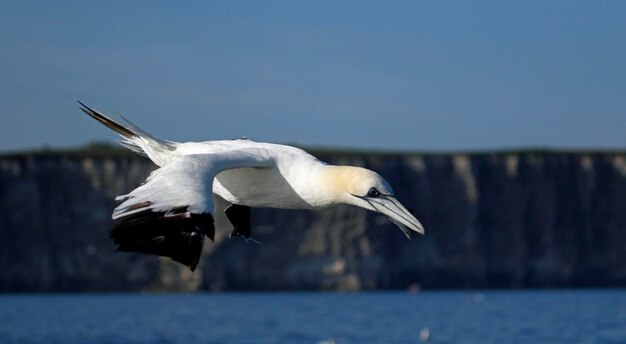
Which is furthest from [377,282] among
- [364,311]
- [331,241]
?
[364,311]

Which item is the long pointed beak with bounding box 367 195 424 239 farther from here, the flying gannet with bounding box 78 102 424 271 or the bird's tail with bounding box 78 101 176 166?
the bird's tail with bounding box 78 101 176 166

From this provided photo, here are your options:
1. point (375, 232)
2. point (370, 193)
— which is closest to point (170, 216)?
point (370, 193)

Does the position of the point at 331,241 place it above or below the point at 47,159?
below

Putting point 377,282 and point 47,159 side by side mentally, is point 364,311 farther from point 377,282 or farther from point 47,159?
point 47,159

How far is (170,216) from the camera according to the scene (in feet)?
29.6

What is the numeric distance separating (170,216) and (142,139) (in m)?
2.59

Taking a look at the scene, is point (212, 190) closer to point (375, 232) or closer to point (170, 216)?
point (170, 216)

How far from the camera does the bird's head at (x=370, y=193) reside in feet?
32.4

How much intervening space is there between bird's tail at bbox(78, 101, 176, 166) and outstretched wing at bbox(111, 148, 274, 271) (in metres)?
1.46

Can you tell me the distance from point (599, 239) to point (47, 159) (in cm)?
3752

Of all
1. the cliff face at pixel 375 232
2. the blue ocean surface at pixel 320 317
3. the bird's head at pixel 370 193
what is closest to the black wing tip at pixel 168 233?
the bird's head at pixel 370 193

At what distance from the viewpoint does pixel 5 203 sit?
8044cm

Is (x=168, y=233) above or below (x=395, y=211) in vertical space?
below

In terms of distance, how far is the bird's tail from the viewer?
11.4 metres
